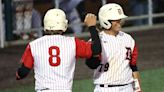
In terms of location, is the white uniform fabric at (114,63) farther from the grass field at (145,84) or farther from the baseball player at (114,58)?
the grass field at (145,84)

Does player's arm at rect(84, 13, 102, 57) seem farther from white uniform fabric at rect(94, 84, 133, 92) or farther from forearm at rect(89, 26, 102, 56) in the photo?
white uniform fabric at rect(94, 84, 133, 92)

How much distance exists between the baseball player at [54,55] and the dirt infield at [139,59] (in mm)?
4433

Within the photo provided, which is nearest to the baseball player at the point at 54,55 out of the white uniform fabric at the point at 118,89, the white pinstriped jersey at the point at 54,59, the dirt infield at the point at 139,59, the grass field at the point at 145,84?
the white pinstriped jersey at the point at 54,59

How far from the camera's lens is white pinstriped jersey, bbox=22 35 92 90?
207 inches

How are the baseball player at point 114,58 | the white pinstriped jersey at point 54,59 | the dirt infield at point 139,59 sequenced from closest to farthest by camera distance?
the white pinstriped jersey at point 54,59 < the baseball player at point 114,58 < the dirt infield at point 139,59

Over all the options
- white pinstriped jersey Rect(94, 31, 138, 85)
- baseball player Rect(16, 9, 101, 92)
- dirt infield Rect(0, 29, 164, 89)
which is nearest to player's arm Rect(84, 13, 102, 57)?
baseball player Rect(16, 9, 101, 92)

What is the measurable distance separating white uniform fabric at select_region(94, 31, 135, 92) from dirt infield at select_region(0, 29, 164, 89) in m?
4.14

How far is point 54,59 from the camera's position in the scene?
17.3ft

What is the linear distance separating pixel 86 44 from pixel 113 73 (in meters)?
0.52

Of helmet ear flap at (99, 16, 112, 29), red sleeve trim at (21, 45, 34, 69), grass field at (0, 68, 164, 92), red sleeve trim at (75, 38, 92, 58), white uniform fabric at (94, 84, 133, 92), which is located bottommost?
white uniform fabric at (94, 84, 133, 92)

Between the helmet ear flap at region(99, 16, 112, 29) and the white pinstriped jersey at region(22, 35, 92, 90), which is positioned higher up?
the helmet ear flap at region(99, 16, 112, 29)

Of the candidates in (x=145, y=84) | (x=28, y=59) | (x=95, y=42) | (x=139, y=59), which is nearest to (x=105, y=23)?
(x=95, y=42)

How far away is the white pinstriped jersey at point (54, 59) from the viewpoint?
5.27 metres

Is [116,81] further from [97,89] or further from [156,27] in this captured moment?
[156,27]
